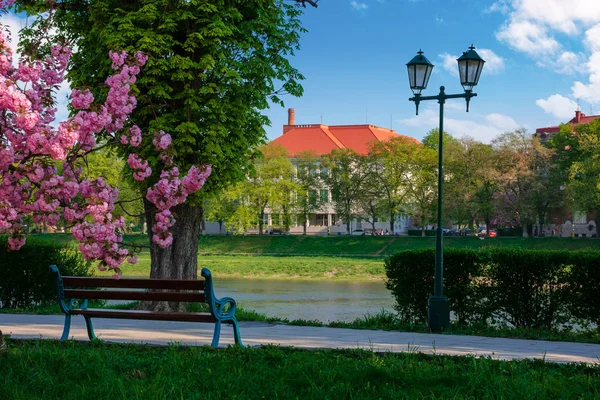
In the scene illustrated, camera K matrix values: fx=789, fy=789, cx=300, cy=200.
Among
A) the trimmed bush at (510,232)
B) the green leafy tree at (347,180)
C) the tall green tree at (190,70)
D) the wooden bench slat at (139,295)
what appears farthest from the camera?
the green leafy tree at (347,180)

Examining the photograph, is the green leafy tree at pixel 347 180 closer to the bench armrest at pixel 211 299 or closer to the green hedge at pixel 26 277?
the green hedge at pixel 26 277

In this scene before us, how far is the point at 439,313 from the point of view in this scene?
12312 mm

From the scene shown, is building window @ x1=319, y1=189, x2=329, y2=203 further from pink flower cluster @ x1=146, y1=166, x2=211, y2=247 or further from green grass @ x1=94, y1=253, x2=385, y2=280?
pink flower cluster @ x1=146, y1=166, x2=211, y2=247

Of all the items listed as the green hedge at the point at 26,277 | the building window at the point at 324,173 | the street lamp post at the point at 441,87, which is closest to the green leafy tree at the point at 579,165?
the building window at the point at 324,173

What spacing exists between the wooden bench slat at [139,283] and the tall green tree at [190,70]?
15.4 ft

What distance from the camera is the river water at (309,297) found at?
70.0ft

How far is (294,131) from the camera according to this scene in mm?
99625

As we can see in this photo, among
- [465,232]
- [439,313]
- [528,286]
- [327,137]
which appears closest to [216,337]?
[439,313]

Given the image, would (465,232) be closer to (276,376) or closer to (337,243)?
(337,243)

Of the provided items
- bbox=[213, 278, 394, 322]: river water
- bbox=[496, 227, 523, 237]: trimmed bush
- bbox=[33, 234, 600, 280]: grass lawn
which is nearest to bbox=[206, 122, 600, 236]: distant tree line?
bbox=[496, 227, 523, 237]: trimmed bush

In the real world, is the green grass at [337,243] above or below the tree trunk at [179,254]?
below

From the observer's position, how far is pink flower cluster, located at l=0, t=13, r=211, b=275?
8859mm

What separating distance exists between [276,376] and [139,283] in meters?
3.24

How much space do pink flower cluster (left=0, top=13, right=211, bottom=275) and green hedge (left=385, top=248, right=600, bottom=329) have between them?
178 inches
